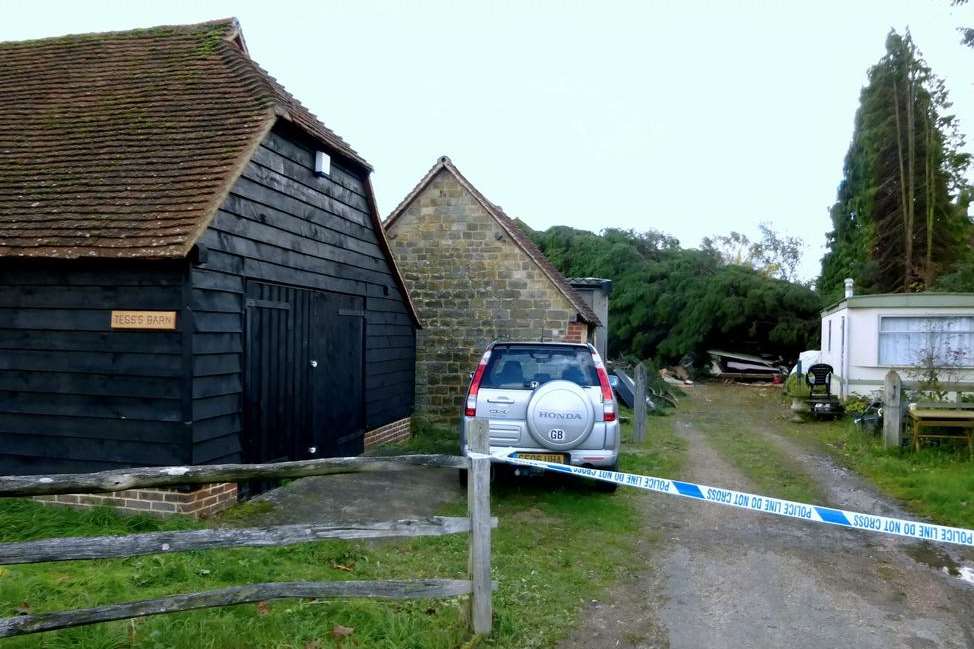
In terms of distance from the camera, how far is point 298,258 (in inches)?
344

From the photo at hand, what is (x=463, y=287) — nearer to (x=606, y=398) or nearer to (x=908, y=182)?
(x=606, y=398)


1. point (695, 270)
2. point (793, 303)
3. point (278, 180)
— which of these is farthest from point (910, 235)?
point (278, 180)

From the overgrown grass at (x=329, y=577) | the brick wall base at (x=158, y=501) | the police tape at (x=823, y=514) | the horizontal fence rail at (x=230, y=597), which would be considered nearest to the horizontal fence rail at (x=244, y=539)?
the horizontal fence rail at (x=230, y=597)

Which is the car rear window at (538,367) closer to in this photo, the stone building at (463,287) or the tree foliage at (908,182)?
the stone building at (463,287)

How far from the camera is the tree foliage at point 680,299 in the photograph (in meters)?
30.9

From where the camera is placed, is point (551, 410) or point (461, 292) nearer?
A: point (551, 410)

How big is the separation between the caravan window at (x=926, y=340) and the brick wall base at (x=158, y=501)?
14.9 meters

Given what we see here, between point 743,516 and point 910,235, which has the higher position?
point 910,235

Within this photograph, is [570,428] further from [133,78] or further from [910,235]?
[910,235]

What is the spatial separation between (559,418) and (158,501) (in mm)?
3924

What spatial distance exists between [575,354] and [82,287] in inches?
204

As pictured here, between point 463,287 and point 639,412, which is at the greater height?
point 463,287

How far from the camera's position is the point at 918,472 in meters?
9.61

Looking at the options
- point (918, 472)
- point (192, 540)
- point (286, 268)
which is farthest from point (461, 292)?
point (192, 540)
